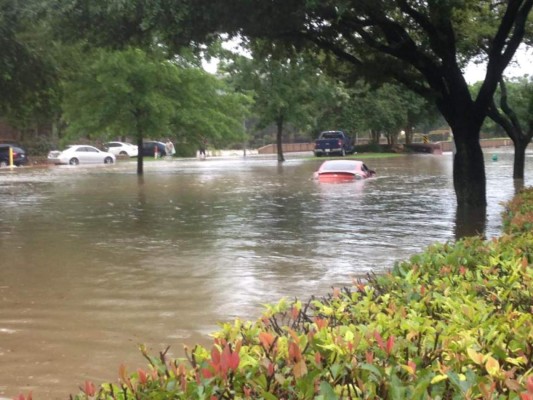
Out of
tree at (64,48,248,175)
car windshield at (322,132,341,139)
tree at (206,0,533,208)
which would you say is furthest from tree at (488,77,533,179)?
car windshield at (322,132,341,139)

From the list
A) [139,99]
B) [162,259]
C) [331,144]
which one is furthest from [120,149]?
[162,259]

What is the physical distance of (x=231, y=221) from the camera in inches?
609

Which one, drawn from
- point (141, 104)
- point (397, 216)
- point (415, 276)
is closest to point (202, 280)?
point (415, 276)

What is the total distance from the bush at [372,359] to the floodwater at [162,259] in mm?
2501

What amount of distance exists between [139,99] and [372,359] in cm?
2818

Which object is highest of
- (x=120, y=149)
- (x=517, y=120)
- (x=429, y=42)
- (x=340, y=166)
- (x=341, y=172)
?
(x=429, y=42)

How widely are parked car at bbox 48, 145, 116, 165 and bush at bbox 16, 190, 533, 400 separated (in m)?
44.7

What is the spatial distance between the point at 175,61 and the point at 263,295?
79.5 ft

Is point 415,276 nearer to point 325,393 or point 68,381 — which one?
point 325,393

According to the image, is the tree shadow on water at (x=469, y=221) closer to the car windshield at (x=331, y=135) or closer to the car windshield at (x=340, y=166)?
the car windshield at (x=340, y=166)

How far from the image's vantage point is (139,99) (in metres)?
29.9

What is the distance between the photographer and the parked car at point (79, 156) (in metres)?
46.5

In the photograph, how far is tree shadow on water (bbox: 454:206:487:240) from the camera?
42.8 feet

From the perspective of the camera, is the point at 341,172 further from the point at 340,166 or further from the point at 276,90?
the point at 276,90
